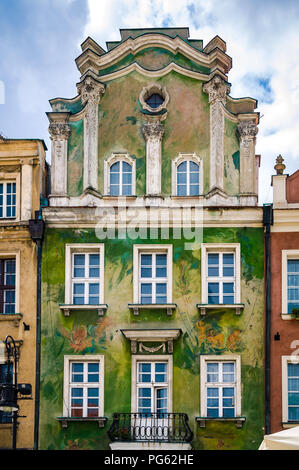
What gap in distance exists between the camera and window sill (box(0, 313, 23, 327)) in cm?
2461

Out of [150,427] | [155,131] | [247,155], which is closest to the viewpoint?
[150,427]

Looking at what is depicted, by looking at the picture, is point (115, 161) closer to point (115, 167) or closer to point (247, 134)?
point (115, 167)

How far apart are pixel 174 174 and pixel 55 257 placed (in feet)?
13.3

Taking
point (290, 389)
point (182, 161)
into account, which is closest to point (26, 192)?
point (182, 161)

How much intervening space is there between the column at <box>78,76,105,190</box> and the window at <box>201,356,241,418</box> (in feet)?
19.5

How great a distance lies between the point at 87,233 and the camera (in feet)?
82.3

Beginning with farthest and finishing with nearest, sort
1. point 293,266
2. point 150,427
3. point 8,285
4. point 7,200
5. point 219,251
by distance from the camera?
point 7,200 → point 8,285 → point 219,251 → point 293,266 → point 150,427

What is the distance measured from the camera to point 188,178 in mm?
25562

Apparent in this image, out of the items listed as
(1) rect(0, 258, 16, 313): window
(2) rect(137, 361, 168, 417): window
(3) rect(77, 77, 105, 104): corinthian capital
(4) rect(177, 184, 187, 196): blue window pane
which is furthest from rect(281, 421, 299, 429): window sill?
(3) rect(77, 77, 105, 104): corinthian capital

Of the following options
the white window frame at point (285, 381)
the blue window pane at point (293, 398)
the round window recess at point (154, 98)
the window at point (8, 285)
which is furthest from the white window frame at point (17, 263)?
the blue window pane at point (293, 398)

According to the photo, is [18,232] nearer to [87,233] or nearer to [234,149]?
[87,233]

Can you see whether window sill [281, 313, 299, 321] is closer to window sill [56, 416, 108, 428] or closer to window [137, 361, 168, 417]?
window [137, 361, 168, 417]

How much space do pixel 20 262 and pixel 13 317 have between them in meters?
1.55

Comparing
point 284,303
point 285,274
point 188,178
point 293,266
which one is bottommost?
point 284,303
